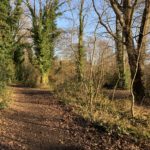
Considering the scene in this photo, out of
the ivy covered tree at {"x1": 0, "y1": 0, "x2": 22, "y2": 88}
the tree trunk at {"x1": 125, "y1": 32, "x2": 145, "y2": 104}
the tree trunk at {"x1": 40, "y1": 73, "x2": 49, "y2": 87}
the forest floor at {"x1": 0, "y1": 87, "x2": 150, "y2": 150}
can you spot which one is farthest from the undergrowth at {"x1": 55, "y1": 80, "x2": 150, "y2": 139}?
the ivy covered tree at {"x1": 0, "y1": 0, "x2": 22, "y2": 88}

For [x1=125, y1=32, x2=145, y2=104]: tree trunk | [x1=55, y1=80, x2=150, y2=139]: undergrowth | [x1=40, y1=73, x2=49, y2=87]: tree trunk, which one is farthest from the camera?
[x1=40, y1=73, x2=49, y2=87]: tree trunk

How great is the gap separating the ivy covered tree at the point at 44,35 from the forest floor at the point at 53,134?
837 inches

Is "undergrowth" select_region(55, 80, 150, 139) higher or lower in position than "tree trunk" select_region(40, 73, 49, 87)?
lower

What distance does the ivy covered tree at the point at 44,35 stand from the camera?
36.8m

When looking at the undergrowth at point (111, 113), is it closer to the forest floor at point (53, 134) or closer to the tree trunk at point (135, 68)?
the forest floor at point (53, 134)

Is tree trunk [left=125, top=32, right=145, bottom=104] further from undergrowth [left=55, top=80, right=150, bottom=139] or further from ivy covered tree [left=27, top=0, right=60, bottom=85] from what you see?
ivy covered tree [left=27, top=0, right=60, bottom=85]

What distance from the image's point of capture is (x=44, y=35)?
37031 millimetres

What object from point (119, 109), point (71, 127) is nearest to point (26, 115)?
point (71, 127)

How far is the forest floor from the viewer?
10.2 metres

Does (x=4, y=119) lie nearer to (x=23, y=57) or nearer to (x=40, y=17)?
(x=40, y=17)

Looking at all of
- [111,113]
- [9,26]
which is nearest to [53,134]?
[111,113]

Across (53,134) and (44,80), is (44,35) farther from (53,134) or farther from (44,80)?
(53,134)

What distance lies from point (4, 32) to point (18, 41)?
615 cm

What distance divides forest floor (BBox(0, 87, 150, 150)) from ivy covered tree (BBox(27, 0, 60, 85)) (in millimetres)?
21258
